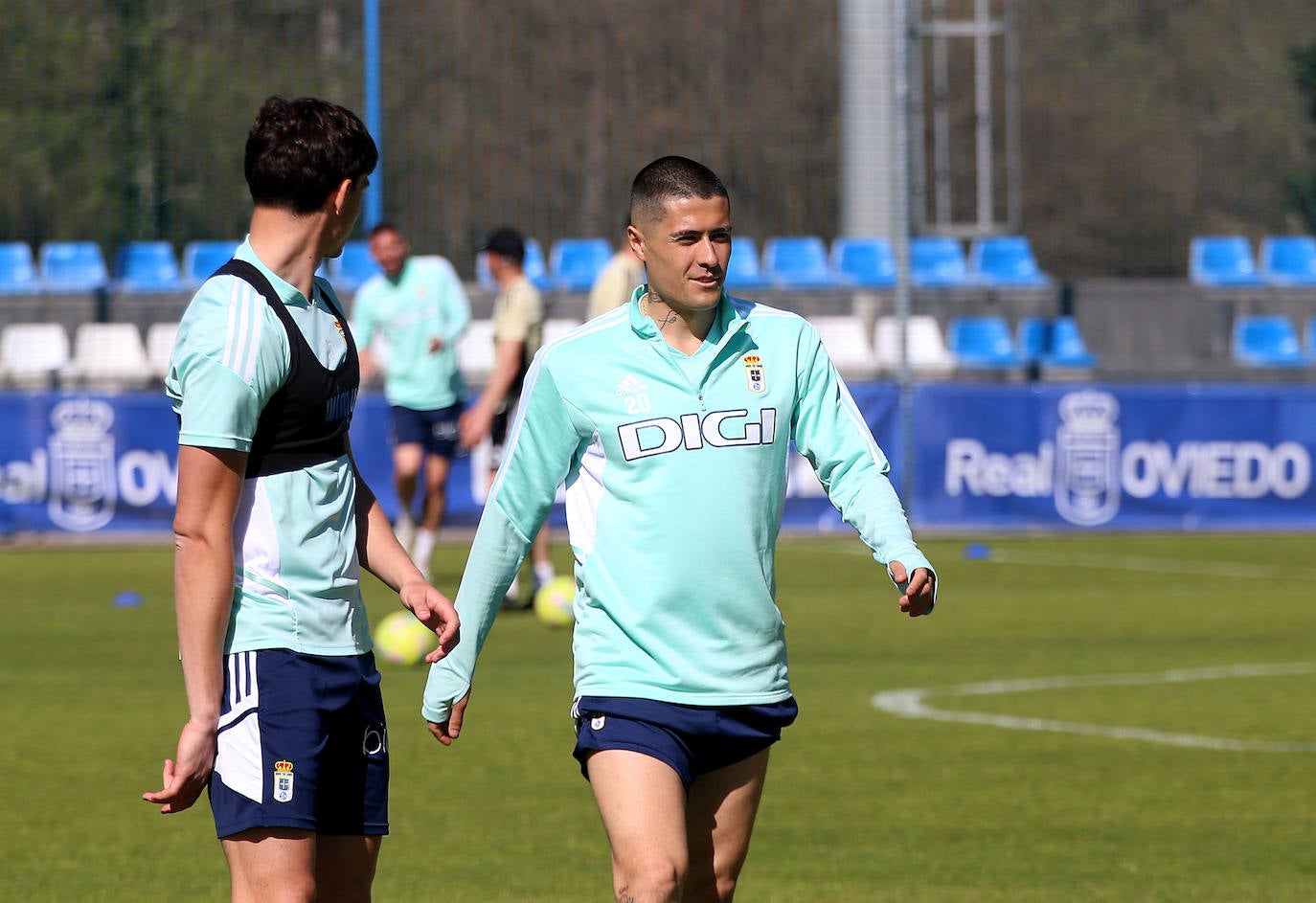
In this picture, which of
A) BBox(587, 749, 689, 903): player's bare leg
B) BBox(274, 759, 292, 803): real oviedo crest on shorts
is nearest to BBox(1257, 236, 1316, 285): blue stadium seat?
BBox(587, 749, 689, 903): player's bare leg

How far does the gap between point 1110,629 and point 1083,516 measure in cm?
618

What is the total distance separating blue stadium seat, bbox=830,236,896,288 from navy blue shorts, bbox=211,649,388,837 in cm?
2043

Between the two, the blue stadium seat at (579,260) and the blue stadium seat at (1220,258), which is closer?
the blue stadium seat at (579,260)

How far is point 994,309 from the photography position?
2308 cm

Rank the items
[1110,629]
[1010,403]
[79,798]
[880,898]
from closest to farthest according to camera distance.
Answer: [880,898] → [79,798] → [1110,629] → [1010,403]

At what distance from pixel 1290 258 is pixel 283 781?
972 inches

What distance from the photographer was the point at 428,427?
44.6 feet

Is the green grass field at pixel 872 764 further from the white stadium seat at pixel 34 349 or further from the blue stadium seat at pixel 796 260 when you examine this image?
the blue stadium seat at pixel 796 260

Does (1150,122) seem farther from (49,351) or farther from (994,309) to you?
(49,351)

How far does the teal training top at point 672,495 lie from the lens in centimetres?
421

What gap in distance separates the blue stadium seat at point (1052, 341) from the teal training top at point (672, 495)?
60.5ft

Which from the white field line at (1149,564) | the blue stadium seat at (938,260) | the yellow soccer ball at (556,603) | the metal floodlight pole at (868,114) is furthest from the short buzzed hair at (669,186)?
the blue stadium seat at (938,260)

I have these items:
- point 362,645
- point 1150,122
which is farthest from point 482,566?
point 1150,122

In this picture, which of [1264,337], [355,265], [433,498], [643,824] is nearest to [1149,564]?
[433,498]
